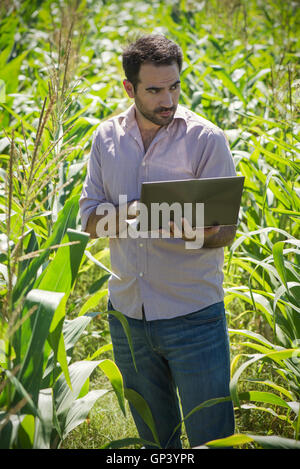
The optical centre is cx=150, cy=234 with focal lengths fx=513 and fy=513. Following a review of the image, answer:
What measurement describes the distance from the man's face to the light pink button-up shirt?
0.13 ft

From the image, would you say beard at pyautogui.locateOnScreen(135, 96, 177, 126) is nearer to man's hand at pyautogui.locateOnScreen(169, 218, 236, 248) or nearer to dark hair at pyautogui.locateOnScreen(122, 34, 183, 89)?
dark hair at pyautogui.locateOnScreen(122, 34, 183, 89)

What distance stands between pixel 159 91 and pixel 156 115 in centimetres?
7

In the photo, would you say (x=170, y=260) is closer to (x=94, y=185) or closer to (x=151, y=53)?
(x=94, y=185)

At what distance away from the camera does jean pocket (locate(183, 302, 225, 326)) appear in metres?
Answer: 1.54

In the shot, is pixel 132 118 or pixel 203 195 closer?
pixel 203 195

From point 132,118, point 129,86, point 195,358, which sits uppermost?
point 129,86

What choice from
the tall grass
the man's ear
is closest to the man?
the man's ear

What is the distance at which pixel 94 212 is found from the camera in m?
1.64

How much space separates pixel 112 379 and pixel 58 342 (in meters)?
0.25

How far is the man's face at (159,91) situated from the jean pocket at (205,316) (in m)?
0.58

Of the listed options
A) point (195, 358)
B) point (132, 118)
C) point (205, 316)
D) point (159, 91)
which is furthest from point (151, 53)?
point (195, 358)

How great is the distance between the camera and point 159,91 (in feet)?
5.15

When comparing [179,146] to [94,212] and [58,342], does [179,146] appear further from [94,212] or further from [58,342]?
[58,342]
